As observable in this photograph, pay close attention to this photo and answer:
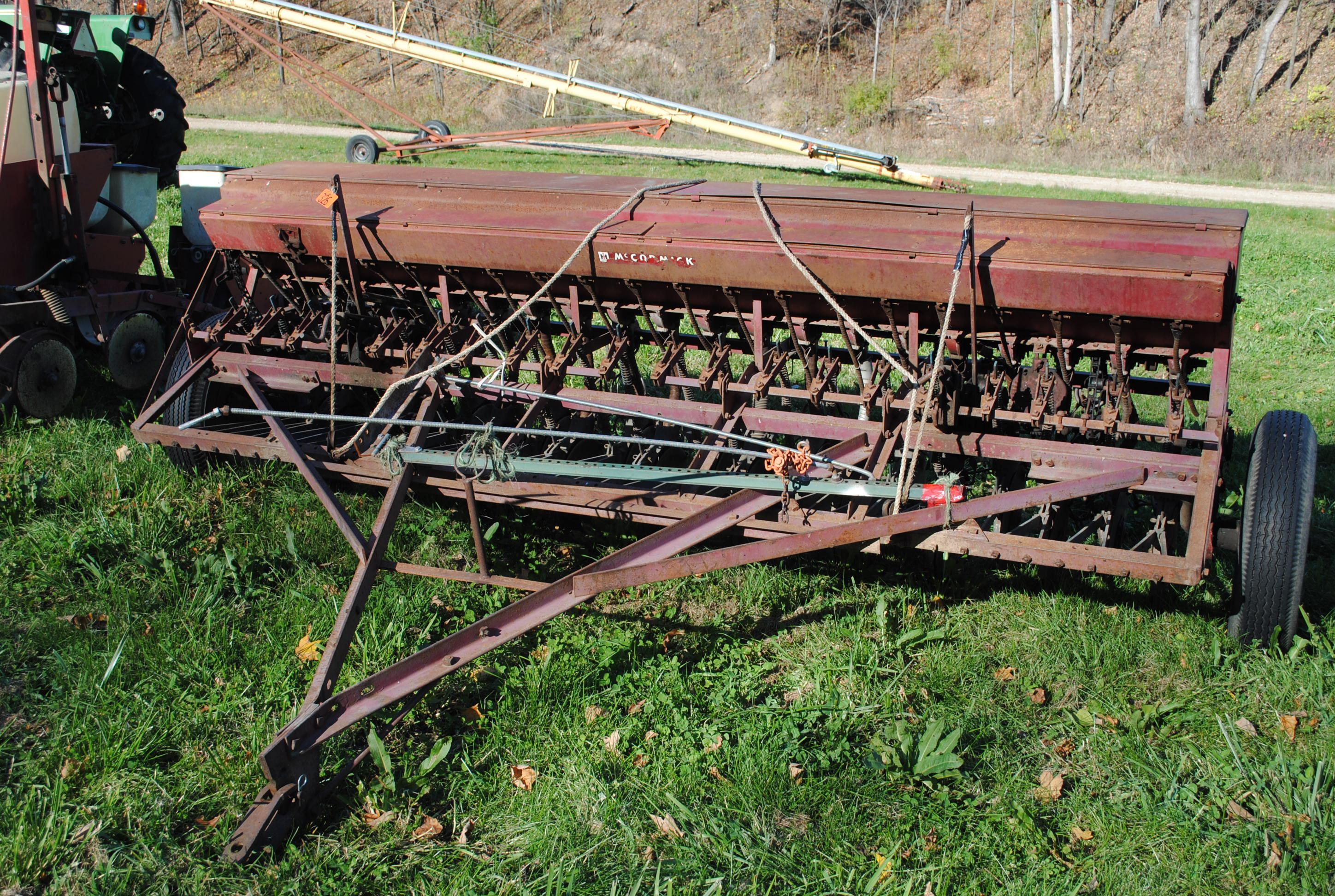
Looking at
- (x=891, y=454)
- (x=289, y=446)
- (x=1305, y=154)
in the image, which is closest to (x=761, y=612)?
(x=891, y=454)

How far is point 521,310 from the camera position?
4387 millimetres

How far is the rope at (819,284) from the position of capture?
3.95 meters

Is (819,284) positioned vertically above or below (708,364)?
above

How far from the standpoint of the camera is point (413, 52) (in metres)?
15.2

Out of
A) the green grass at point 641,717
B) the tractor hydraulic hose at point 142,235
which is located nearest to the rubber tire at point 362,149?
the tractor hydraulic hose at point 142,235

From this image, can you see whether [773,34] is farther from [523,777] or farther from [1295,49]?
[523,777]

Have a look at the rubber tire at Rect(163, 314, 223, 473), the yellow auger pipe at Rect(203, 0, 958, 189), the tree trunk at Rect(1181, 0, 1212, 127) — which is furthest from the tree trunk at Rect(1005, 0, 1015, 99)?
the rubber tire at Rect(163, 314, 223, 473)

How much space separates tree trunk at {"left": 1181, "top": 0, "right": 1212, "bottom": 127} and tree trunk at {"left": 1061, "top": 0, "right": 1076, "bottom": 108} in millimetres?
2655

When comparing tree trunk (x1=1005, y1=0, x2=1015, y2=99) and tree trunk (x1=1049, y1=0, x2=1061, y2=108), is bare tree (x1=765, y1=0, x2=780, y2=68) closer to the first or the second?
tree trunk (x1=1005, y1=0, x2=1015, y2=99)

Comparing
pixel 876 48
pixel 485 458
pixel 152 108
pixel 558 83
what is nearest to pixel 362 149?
pixel 558 83

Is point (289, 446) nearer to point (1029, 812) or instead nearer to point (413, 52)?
point (1029, 812)

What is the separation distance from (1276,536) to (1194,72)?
24.2 metres

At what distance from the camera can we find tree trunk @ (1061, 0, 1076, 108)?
25172mm

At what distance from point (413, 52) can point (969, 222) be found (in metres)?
13.3
